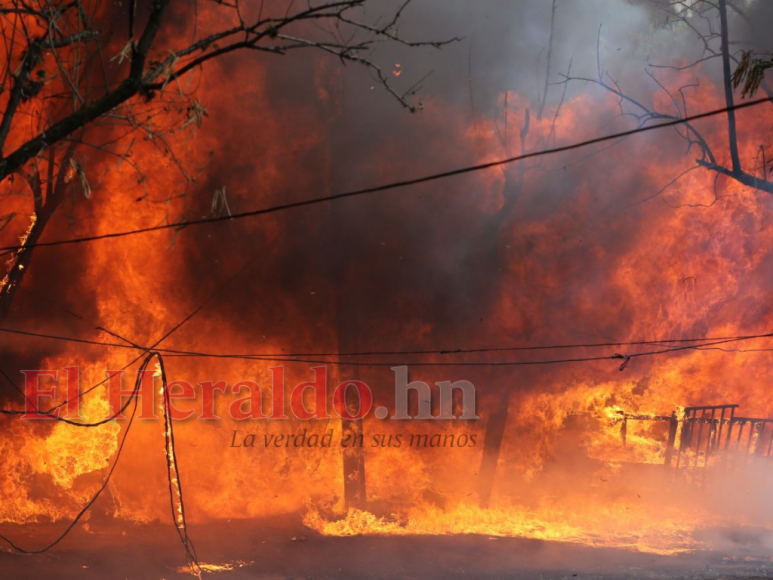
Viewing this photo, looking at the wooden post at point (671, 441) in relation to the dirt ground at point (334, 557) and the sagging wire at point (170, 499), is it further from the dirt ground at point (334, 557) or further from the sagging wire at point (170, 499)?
the sagging wire at point (170, 499)

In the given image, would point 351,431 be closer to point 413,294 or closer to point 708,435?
point 413,294

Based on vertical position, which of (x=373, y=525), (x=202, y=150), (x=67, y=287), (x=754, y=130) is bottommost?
(x=373, y=525)

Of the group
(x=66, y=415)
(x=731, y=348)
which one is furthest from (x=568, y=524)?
(x=66, y=415)

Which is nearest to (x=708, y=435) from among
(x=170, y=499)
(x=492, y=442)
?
(x=492, y=442)

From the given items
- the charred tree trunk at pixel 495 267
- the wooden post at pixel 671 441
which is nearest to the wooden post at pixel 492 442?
the charred tree trunk at pixel 495 267

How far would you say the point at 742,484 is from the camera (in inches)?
547

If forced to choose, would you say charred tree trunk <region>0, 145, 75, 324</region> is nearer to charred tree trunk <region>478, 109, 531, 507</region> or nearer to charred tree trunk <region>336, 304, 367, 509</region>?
charred tree trunk <region>336, 304, 367, 509</region>

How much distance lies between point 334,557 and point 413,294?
5248 mm

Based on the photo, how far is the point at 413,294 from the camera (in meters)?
13.9

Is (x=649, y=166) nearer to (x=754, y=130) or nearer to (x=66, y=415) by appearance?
(x=754, y=130)

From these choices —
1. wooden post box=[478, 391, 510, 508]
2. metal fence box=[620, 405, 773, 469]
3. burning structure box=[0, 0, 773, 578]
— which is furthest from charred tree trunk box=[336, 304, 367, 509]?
metal fence box=[620, 405, 773, 469]

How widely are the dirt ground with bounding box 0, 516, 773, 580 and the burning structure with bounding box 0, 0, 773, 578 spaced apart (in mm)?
422

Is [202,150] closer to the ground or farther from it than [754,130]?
closer to the ground

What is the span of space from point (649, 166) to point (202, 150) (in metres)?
9.16
